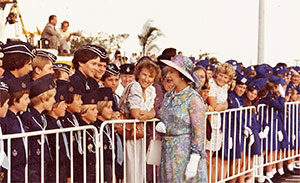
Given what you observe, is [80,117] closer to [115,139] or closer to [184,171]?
[115,139]

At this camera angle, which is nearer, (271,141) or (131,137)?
(131,137)

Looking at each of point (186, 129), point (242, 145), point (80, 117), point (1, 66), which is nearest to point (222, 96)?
point (242, 145)

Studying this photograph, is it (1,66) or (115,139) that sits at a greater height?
(1,66)

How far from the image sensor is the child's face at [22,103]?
215 inches

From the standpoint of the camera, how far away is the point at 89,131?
20.6 ft

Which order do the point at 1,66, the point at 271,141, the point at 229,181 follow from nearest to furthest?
1. the point at 1,66
2. the point at 229,181
3. the point at 271,141

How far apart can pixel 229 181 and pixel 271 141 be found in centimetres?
162

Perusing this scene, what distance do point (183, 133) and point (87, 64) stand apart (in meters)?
1.37

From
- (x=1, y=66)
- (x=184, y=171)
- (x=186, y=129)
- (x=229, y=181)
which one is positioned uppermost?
(x=1, y=66)

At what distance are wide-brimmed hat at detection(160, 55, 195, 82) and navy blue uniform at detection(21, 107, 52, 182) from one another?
1544 mm

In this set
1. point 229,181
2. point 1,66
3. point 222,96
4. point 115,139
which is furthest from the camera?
point 229,181

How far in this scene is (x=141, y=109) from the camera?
23.8 feet

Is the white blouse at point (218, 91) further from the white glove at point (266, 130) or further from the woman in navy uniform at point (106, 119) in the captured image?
the woman in navy uniform at point (106, 119)

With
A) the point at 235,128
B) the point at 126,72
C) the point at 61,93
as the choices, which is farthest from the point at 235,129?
the point at 61,93
